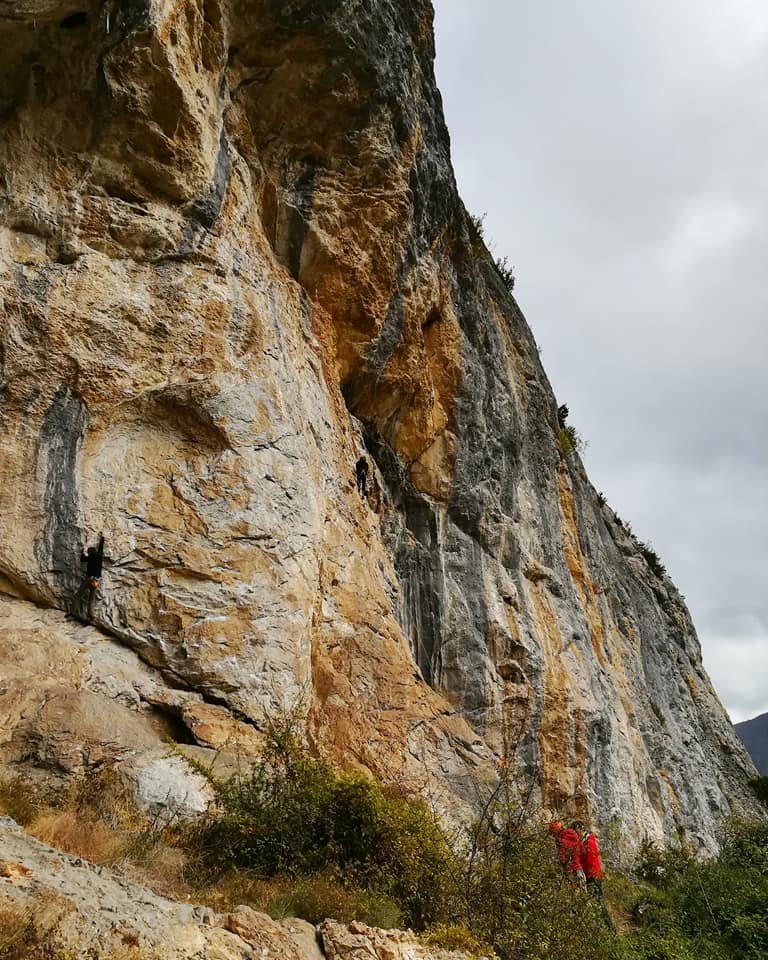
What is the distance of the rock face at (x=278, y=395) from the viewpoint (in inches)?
314

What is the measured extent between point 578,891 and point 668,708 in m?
18.2

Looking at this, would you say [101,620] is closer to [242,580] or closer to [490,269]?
[242,580]

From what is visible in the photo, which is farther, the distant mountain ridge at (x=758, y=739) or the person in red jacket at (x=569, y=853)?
the distant mountain ridge at (x=758, y=739)

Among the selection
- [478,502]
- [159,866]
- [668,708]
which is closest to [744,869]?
[478,502]

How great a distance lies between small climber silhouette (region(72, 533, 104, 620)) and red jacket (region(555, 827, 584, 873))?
204 inches

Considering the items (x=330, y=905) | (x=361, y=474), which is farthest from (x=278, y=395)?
(x=330, y=905)

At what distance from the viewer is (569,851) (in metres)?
7.87

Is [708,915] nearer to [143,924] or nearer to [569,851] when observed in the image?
[569,851]

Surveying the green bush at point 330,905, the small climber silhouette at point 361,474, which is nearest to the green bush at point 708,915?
the green bush at point 330,905

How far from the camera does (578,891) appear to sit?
6504mm

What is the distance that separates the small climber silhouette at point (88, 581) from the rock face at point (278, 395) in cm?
11

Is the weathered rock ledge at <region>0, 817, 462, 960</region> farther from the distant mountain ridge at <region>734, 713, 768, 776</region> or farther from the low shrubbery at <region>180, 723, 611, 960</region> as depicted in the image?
the distant mountain ridge at <region>734, 713, 768, 776</region>

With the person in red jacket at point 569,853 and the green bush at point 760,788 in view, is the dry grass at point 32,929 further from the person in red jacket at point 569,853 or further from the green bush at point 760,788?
the green bush at point 760,788

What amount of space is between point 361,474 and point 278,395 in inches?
115
